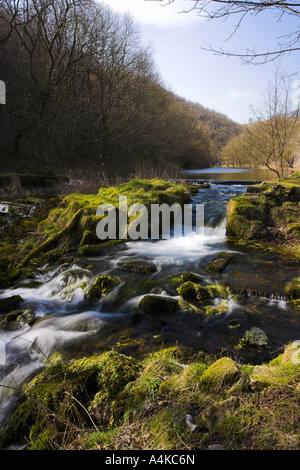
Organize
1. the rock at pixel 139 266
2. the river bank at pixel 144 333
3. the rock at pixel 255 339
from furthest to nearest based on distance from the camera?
the rock at pixel 139 266 < the rock at pixel 255 339 < the river bank at pixel 144 333

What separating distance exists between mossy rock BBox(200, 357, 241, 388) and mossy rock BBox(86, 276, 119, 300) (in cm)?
306

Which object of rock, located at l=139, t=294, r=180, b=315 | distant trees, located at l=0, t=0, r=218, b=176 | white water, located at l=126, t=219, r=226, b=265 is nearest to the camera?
rock, located at l=139, t=294, r=180, b=315

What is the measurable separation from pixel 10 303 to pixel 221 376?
3878mm

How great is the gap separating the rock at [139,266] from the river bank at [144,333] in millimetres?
38

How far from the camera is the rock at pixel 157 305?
4.21 metres

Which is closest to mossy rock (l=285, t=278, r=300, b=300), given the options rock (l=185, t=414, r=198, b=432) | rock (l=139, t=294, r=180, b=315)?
rock (l=139, t=294, r=180, b=315)

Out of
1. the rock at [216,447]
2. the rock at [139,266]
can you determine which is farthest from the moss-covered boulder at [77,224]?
the rock at [216,447]

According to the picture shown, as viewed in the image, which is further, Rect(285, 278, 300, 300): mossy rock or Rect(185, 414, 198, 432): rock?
Rect(285, 278, 300, 300): mossy rock

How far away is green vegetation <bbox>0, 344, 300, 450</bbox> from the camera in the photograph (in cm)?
154

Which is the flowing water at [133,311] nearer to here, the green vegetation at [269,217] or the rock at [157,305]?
the rock at [157,305]

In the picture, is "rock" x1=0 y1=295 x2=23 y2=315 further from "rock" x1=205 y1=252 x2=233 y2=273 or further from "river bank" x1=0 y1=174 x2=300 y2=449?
"rock" x1=205 y1=252 x2=233 y2=273

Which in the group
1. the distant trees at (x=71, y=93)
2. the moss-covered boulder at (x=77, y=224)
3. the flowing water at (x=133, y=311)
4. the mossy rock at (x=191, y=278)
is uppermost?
the distant trees at (x=71, y=93)

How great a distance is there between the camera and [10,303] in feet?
14.9

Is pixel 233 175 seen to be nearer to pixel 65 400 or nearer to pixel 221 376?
pixel 221 376
